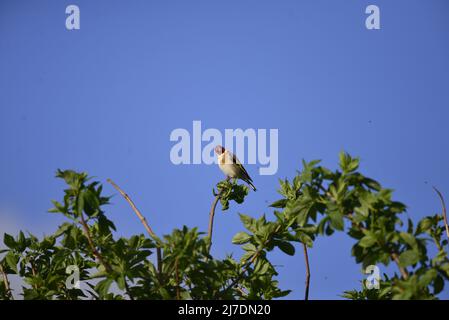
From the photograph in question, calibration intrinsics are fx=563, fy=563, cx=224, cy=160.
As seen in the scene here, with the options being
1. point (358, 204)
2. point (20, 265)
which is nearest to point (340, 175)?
point (358, 204)

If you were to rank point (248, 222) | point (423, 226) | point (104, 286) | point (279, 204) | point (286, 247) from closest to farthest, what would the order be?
point (423, 226)
point (104, 286)
point (286, 247)
point (248, 222)
point (279, 204)

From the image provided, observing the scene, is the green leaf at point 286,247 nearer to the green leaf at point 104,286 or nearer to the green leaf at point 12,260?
the green leaf at point 104,286

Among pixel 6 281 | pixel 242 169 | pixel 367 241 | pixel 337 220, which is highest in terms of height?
pixel 242 169

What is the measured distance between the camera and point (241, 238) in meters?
6.14

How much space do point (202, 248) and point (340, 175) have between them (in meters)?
1.37

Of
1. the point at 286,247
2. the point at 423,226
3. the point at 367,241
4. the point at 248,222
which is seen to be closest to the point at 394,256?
the point at 367,241

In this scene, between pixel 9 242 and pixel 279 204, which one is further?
pixel 279 204

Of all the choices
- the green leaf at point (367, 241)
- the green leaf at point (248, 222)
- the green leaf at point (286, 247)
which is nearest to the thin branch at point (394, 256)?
the green leaf at point (367, 241)

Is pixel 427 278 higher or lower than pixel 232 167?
lower

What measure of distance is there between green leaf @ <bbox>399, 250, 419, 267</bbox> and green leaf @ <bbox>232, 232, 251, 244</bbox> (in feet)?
7.07

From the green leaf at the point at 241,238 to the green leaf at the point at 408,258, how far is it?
2.15 metres

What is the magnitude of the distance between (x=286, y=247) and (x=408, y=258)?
6.10 ft

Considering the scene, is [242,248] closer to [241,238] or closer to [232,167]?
[241,238]

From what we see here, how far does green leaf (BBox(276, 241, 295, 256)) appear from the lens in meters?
5.84
